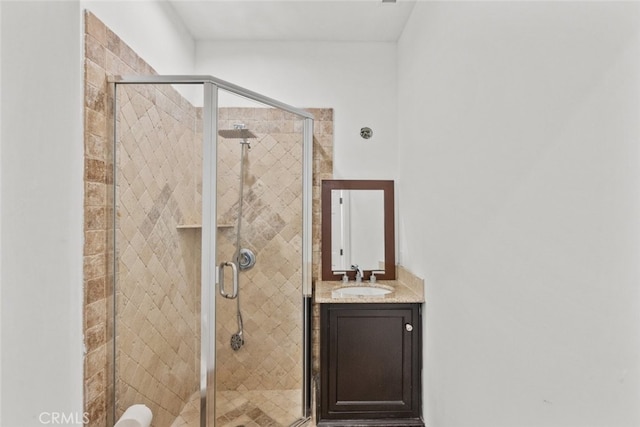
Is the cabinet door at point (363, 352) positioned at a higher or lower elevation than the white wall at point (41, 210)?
lower

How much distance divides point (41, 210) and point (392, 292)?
1870 millimetres

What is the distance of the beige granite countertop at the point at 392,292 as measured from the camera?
2213 mm

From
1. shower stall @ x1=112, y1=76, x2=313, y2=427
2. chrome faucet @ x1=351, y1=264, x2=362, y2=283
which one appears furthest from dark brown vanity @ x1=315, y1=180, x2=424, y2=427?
chrome faucet @ x1=351, y1=264, x2=362, y2=283

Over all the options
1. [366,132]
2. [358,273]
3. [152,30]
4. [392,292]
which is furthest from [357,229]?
[152,30]

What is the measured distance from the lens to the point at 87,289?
5.14 feet

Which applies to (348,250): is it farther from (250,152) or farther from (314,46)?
(314,46)

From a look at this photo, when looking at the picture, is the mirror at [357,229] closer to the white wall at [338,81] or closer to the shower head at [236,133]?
the white wall at [338,81]

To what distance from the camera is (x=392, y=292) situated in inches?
96.0

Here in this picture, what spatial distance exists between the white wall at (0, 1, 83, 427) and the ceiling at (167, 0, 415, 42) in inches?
45.5

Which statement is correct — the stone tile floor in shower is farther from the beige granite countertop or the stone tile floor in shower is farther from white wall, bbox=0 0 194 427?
the beige granite countertop

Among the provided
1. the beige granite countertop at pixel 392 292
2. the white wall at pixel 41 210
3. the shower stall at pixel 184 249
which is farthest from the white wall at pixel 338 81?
the white wall at pixel 41 210

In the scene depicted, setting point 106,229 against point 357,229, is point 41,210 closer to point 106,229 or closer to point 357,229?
point 106,229

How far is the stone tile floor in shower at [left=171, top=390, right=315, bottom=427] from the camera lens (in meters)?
1.83

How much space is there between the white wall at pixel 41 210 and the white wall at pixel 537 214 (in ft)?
5.09
